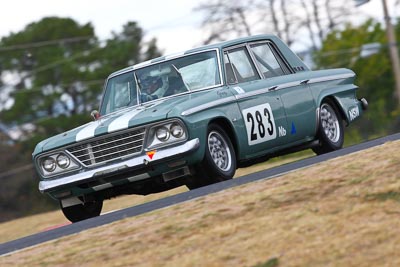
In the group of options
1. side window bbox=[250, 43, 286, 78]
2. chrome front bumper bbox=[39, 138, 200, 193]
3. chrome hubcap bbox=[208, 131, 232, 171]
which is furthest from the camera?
side window bbox=[250, 43, 286, 78]

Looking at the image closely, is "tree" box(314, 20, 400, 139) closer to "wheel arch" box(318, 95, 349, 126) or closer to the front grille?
"wheel arch" box(318, 95, 349, 126)

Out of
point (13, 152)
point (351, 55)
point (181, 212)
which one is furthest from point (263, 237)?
point (351, 55)

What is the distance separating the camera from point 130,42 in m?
70.1

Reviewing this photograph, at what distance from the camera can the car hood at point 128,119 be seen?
9.70 m

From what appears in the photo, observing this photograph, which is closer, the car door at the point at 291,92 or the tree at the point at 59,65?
the car door at the point at 291,92

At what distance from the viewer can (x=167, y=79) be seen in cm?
1087

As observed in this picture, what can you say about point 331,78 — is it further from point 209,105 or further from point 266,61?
point 209,105

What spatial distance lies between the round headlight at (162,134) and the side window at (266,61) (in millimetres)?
2139

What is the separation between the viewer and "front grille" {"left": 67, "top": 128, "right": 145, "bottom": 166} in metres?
9.70

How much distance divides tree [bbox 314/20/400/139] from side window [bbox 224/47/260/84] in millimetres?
62148

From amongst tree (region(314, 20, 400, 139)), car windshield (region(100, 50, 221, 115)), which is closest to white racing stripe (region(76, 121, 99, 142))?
car windshield (region(100, 50, 221, 115))

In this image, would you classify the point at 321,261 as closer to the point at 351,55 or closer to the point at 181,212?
the point at 181,212

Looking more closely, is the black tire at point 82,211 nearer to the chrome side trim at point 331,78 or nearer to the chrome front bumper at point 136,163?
the chrome front bumper at point 136,163

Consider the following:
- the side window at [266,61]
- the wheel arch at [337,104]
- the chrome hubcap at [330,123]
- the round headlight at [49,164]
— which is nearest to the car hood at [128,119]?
the round headlight at [49,164]
